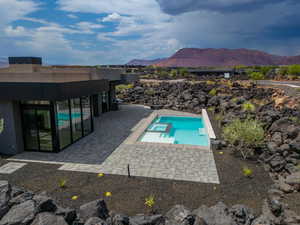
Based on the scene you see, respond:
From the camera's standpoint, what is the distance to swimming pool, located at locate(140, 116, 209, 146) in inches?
566

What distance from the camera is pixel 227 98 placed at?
916 inches

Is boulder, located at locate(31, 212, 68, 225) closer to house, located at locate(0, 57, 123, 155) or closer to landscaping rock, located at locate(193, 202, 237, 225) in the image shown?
Result: landscaping rock, located at locate(193, 202, 237, 225)

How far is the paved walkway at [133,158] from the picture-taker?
28.9ft

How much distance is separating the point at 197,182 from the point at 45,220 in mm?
5438

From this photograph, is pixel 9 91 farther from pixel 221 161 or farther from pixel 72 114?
pixel 221 161

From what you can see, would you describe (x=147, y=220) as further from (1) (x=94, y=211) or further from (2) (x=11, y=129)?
(2) (x=11, y=129)

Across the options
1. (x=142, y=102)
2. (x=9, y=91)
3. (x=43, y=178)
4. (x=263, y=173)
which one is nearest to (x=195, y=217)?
(x=263, y=173)

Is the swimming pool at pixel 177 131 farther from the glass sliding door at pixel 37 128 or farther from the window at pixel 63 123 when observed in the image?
the glass sliding door at pixel 37 128

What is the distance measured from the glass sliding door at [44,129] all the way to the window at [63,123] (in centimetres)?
48

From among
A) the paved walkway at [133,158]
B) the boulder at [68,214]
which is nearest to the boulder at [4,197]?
the boulder at [68,214]

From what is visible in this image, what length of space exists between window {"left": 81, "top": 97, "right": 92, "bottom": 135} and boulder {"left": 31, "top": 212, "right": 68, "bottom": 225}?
9002mm

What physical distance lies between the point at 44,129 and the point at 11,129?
1.61 m

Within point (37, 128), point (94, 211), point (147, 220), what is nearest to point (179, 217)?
point (147, 220)

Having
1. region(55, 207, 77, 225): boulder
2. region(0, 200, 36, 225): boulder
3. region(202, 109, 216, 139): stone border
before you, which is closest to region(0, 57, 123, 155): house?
region(0, 200, 36, 225): boulder
